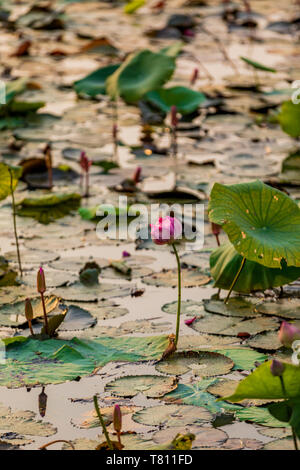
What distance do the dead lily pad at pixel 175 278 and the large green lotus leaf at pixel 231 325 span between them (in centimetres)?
Result: 31

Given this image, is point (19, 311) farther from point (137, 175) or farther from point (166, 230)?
point (137, 175)

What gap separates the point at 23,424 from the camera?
2.44 m

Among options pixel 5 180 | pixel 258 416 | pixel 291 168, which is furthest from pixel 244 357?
pixel 291 168

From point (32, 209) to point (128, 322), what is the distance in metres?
1.32

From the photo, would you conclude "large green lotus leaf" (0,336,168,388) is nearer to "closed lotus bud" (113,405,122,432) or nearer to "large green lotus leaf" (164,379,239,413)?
"large green lotus leaf" (164,379,239,413)

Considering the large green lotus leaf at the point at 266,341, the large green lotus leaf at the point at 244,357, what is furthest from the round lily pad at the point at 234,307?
the large green lotus leaf at the point at 244,357

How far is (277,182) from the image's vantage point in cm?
447

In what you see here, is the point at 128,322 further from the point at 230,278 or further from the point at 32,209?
the point at 32,209

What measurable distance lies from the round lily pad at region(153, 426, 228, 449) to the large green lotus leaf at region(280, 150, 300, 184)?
2.33 metres

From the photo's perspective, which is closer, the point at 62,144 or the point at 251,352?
the point at 251,352

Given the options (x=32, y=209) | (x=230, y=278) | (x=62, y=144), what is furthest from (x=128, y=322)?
(x=62, y=144)

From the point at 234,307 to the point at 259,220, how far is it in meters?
0.37

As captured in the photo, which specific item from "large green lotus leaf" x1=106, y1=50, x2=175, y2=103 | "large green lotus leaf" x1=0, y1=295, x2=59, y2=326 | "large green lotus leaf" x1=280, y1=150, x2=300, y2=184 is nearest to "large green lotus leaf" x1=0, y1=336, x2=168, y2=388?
"large green lotus leaf" x1=0, y1=295, x2=59, y2=326

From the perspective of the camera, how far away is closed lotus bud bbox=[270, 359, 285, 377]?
205 cm
